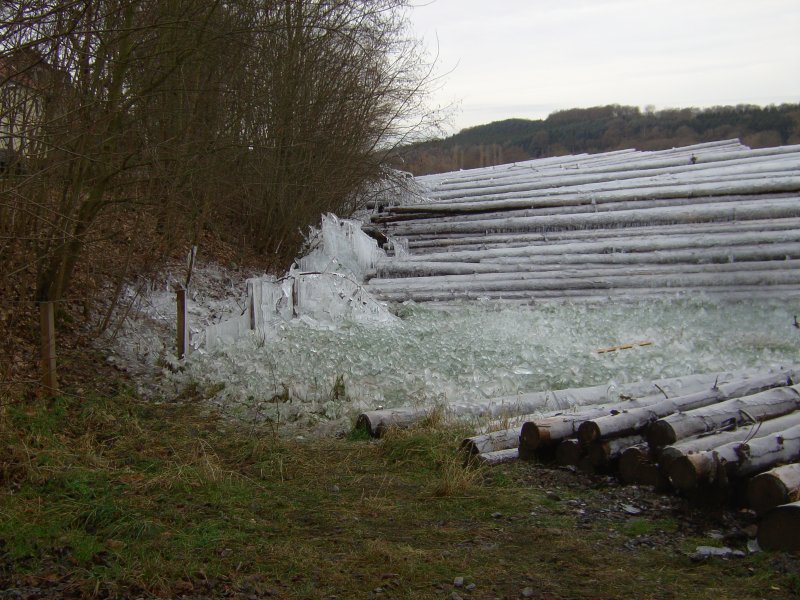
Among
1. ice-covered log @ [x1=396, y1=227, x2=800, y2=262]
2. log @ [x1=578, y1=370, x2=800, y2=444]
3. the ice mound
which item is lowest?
log @ [x1=578, y1=370, x2=800, y2=444]

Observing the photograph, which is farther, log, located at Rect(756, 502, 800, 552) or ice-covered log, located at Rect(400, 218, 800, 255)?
ice-covered log, located at Rect(400, 218, 800, 255)

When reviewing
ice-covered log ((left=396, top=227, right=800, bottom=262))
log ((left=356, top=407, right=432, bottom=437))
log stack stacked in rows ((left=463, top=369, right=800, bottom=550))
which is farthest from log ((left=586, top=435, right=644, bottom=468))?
ice-covered log ((left=396, top=227, right=800, bottom=262))

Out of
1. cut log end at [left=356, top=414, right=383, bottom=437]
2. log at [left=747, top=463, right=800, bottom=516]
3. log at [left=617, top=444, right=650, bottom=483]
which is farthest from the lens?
cut log end at [left=356, top=414, right=383, bottom=437]

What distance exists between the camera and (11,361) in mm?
7520

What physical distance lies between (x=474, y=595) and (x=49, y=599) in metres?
2.19

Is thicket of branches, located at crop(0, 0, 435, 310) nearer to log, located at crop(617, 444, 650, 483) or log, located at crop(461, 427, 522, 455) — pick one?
log, located at crop(461, 427, 522, 455)

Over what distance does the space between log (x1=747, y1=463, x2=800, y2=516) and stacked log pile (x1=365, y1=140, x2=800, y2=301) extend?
8.23m

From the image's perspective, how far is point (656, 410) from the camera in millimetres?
6000

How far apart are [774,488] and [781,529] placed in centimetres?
29

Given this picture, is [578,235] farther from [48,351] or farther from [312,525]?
[312,525]

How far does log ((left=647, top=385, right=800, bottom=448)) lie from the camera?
5.43 m

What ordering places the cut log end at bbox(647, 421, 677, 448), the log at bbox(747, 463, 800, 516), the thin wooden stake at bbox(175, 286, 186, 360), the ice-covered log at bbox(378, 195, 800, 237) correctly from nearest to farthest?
the log at bbox(747, 463, 800, 516) → the cut log end at bbox(647, 421, 677, 448) → the thin wooden stake at bbox(175, 286, 186, 360) → the ice-covered log at bbox(378, 195, 800, 237)

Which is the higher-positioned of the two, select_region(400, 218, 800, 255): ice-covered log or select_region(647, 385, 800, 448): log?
select_region(400, 218, 800, 255): ice-covered log

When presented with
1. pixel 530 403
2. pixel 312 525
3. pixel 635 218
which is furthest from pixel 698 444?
pixel 635 218
